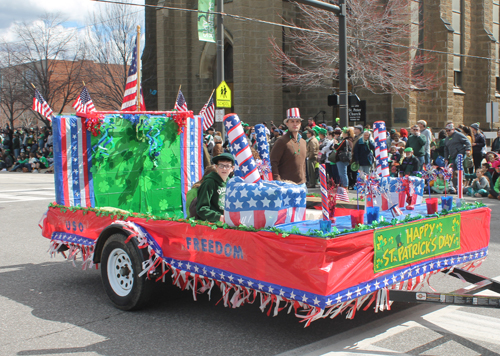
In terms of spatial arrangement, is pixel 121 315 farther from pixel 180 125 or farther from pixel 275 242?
pixel 180 125

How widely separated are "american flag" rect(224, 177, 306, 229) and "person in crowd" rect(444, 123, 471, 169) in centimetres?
1089

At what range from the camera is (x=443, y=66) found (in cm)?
2475

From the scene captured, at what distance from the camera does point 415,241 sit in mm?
4551

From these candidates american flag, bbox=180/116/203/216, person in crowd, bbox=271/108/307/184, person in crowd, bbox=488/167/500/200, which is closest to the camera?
person in crowd, bbox=271/108/307/184

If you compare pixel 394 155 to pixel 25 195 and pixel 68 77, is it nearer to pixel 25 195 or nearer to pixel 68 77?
pixel 25 195

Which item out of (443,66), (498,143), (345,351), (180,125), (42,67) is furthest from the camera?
(42,67)

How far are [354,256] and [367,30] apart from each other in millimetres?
20192

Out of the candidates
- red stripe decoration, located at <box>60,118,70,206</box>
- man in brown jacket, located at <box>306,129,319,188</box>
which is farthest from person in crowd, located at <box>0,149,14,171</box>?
red stripe decoration, located at <box>60,118,70,206</box>

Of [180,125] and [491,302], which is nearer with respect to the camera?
[491,302]

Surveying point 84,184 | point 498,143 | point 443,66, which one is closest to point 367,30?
point 443,66

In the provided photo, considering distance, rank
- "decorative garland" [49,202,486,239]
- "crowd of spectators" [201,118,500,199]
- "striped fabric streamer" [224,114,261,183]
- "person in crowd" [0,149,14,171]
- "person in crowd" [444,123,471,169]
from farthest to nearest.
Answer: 1. "person in crowd" [0,149,14,171]
2. "person in crowd" [444,123,471,169]
3. "crowd of spectators" [201,118,500,199]
4. "striped fabric streamer" [224,114,261,183]
5. "decorative garland" [49,202,486,239]

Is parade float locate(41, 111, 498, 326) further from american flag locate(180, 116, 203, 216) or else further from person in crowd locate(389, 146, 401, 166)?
person in crowd locate(389, 146, 401, 166)

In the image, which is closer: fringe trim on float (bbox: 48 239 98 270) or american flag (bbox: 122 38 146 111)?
fringe trim on float (bbox: 48 239 98 270)

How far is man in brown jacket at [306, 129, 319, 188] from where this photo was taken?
52.2ft
